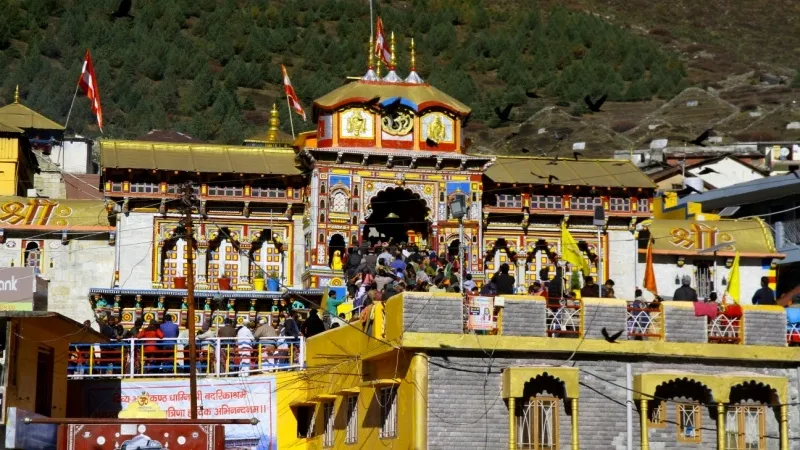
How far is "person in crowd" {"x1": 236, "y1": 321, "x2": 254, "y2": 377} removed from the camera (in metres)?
35.4

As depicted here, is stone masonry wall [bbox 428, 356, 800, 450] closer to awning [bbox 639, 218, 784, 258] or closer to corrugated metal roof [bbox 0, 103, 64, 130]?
awning [bbox 639, 218, 784, 258]

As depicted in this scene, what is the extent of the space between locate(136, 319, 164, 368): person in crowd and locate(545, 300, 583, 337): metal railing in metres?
8.84

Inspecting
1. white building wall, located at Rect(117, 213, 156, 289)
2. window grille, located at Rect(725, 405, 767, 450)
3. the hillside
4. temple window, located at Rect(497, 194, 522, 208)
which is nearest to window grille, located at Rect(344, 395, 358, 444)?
window grille, located at Rect(725, 405, 767, 450)

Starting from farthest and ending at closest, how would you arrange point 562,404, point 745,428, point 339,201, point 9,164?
1. point 9,164
2. point 339,201
3. point 745,428
4. point 562,404

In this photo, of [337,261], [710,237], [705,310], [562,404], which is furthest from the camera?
[710,237]

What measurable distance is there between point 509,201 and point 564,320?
1756 cm

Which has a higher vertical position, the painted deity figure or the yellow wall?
the yellow wall

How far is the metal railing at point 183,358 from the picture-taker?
1387 inches

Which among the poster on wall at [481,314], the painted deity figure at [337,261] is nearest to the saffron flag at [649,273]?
the painted deity figure at [337,261]

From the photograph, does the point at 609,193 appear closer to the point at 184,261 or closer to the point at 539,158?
the point at 539,158

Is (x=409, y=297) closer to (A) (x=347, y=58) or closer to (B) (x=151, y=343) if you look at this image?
(B) (x=151, y=343)

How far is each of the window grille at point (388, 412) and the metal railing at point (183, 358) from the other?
4.53 meters

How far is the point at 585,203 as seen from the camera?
47.9 meters

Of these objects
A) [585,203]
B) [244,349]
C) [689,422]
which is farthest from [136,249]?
[689,422]
